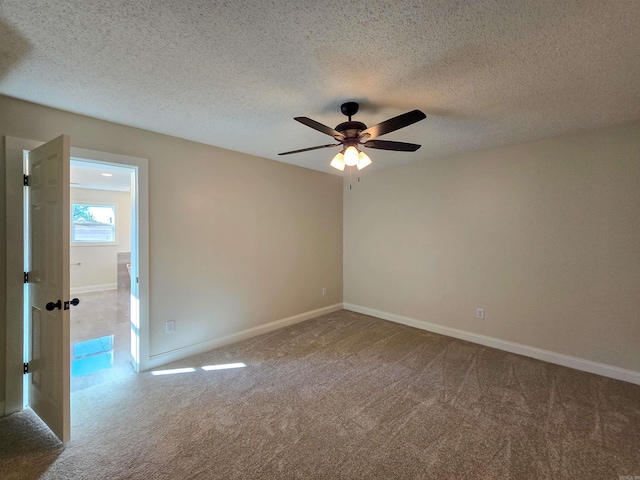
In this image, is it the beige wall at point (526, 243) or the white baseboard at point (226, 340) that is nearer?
the beige wall at point (526, 243)

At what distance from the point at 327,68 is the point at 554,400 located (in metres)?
3.10

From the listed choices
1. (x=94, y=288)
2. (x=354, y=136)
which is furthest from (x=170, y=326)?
(x=94, y=288)

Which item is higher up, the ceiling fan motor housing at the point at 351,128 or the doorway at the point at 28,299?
the ceiling fan motor housing at the point at 351,128

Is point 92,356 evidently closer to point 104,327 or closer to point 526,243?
point 104,327

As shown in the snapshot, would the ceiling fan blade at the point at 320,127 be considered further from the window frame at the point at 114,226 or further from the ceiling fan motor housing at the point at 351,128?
the window frame at the point at 114,226

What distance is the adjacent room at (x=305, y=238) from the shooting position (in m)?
1.53

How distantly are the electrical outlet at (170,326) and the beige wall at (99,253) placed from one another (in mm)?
5075

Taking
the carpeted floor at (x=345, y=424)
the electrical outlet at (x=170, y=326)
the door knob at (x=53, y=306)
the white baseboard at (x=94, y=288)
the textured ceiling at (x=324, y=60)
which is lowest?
the carpeted floor at (x=345, y=424)

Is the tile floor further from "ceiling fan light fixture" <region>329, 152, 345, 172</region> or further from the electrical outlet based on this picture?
"ceiling fan light fixture" <region>329, 152, 345, 172</region>

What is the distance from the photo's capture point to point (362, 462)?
5.53 ft

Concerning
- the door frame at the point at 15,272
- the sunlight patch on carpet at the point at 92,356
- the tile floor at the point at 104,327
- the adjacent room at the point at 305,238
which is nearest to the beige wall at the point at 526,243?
the adjacent room at the point at 305,238

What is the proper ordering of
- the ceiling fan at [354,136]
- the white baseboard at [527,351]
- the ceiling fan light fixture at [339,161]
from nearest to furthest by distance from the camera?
the ceiling fan at [354,136], the ceiling fan light fixture at [339,161], the white baseboard at [527,351]

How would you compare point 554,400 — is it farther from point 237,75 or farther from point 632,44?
point 237,75

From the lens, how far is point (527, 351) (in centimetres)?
314
